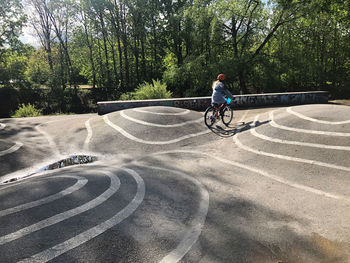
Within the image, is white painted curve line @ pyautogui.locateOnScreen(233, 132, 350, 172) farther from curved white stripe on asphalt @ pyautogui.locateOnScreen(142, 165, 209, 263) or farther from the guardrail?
the guardrail

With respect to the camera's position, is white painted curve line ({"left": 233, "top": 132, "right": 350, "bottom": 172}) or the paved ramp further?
white painted curve line ({"left": 233, "top": 132, "right": 350, "bottom": 172})

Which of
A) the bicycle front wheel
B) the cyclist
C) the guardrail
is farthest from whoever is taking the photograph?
the guardrail

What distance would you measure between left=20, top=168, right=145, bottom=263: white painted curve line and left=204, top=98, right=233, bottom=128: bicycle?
6252 millimetres

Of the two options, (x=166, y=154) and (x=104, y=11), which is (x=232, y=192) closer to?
(x=166, y=154)

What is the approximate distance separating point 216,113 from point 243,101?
558 cm

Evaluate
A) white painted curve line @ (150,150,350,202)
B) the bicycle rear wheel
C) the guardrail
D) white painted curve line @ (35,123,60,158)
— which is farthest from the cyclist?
white painted curve line @ (35,123,60,158)

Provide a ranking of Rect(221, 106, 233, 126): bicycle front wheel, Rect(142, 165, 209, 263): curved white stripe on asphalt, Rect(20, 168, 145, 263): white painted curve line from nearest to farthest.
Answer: Rect(20, 168, 145, 263): white painted curve line → Rect(142, 165, 209, 263): curved white stripe on asphalt → Rect(221, 106, 233, 126): bicycle front wheel

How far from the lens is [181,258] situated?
3010 mm

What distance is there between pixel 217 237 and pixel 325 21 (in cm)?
→ 2669

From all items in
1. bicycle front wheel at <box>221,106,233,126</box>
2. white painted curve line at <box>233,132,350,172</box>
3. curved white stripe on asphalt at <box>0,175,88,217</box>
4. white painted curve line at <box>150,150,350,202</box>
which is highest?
bicycle front wheel at <box>221,106,233,126</box>

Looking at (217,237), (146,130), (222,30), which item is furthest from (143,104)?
(222,30)

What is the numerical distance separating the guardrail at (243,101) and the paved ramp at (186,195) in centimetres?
399

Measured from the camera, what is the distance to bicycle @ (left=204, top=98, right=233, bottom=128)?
9.93 metres

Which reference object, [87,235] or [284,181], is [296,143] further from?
[87,235]
